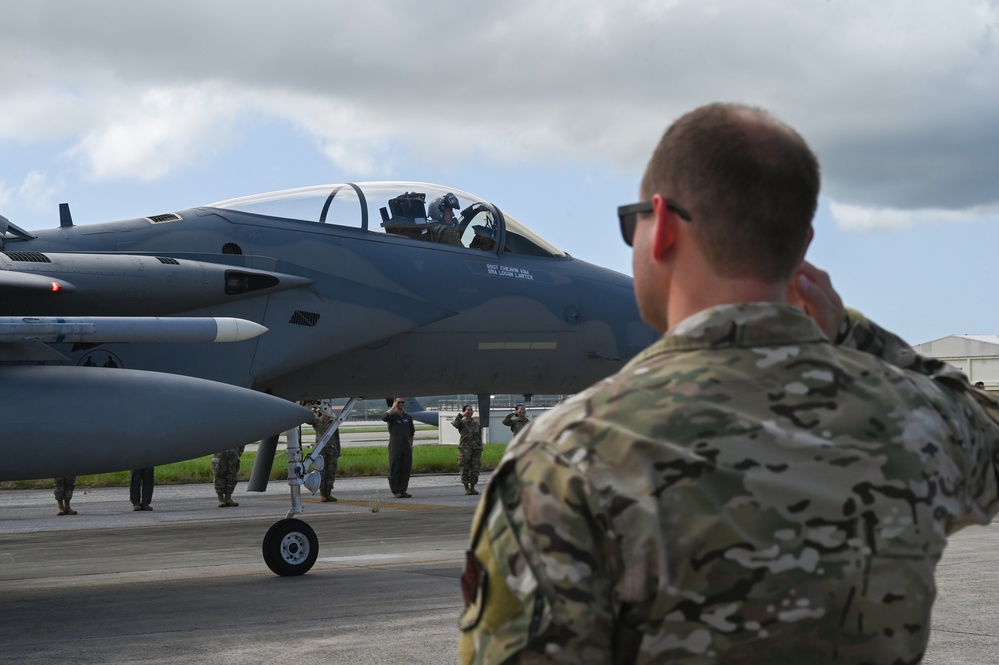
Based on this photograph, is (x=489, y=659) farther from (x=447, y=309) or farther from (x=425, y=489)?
(x=425, y=489)

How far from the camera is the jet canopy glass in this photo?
35.6ft

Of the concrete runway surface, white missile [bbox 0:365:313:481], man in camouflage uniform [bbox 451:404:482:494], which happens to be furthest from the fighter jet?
man in camouflage uniform [bbox 451:404:482:494]

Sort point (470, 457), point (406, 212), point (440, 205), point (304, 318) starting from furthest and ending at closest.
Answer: point (470, 457), point (440, 205), point (406, 212), point (304, 318)

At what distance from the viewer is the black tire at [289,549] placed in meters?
9.97

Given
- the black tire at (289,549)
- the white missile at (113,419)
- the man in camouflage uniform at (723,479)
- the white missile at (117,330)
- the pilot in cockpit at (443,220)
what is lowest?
the black tire at (289,549)

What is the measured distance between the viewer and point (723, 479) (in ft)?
5.02

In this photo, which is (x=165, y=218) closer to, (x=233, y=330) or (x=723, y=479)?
(x=233, y=330)

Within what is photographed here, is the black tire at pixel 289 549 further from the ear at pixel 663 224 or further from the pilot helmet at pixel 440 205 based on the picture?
the ear at pixel 663 224

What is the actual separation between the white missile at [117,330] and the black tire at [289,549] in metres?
2.35

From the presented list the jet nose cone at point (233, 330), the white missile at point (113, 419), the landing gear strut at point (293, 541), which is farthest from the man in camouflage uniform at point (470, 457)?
the jet nose cone at point (233, 330)

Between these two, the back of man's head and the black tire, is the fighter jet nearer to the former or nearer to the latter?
the black tire

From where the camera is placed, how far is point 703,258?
1.71m

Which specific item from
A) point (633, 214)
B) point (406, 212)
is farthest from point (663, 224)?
point (406, 212)

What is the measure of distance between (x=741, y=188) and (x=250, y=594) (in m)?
8.19
